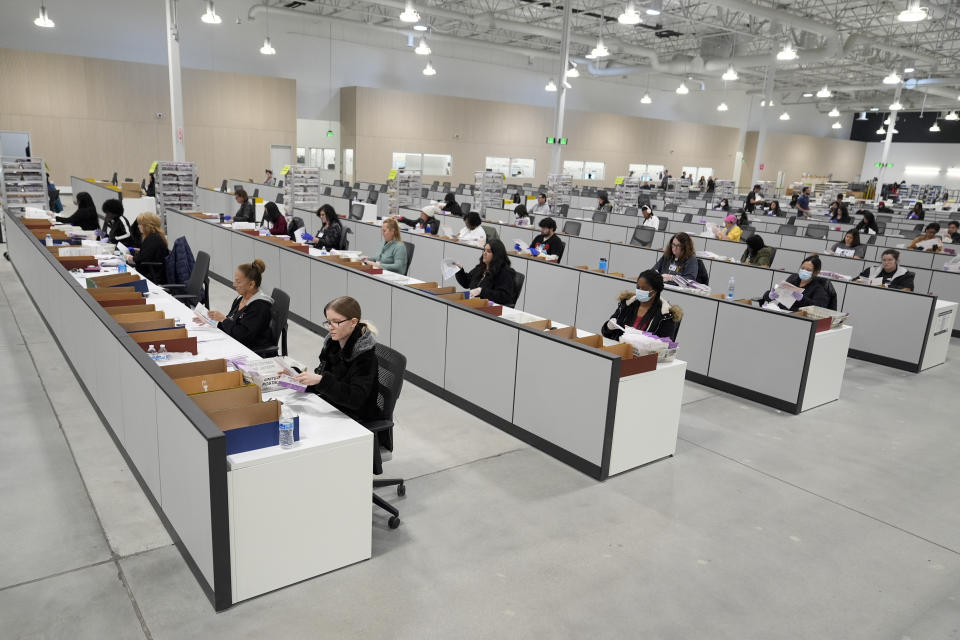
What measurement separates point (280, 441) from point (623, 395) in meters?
2.34

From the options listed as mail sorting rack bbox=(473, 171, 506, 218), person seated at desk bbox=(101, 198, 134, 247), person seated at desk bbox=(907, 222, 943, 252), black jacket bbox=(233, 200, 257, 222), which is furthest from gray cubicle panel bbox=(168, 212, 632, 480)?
mail sorting rack bbox=(473, 171, 506, 218)

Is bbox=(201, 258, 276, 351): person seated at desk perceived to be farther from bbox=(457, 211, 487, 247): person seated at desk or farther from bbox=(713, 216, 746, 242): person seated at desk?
bbox=(713, 216, 746, 242): person seated at desk

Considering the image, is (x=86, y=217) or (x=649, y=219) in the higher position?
(x=649, y=219)

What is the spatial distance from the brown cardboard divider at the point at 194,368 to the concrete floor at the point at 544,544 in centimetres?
90

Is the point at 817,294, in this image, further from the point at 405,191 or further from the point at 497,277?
the point at 405,191

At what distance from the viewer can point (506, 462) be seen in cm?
471

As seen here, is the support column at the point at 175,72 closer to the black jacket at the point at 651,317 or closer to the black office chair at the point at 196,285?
the black office chair at the point at 196,285

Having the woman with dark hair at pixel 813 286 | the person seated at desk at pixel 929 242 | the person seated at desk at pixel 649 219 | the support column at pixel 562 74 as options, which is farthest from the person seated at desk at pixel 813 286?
the support column at pixel 562 74

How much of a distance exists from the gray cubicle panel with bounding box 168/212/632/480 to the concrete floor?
18 cm

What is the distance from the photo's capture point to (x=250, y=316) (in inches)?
192

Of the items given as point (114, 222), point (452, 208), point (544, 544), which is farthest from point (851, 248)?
point (114, 222)

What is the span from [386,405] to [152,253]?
4823mm

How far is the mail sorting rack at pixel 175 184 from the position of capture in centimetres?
1318

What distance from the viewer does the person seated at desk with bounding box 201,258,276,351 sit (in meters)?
4.85
